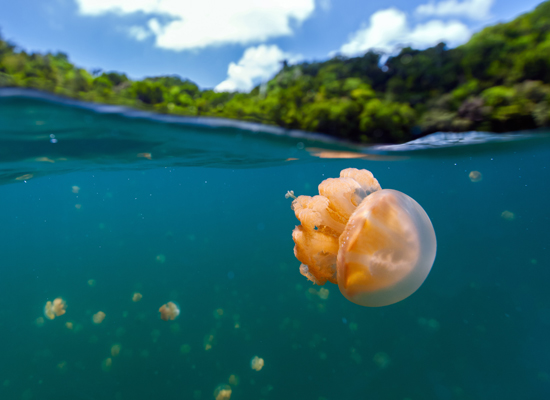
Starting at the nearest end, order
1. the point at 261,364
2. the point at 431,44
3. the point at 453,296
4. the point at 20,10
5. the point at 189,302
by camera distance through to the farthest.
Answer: the point at 20,10 → the point at 431,44 → the point at 261,364 → the point at 453,296 → the point at 189,302

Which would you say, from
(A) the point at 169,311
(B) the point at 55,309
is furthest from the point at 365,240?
(B) the point at 55,309

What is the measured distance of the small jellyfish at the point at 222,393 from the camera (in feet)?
16.6

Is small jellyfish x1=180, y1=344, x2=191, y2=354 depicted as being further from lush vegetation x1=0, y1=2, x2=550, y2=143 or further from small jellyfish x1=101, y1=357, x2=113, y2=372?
lush vegetation x1=0, y1=2, x2=550, y2=143

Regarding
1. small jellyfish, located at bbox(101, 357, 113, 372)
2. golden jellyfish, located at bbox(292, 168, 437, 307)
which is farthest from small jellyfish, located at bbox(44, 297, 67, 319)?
golden jellyfish, located at bbox(292, 168, 437, 307)

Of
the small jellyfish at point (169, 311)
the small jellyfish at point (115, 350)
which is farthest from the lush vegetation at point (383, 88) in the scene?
the small jellyfish at point (115, 350)

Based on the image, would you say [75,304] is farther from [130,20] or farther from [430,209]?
[430,209]

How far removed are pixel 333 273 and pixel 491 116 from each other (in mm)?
4027

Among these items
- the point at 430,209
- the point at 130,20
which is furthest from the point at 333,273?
the point at 430,209

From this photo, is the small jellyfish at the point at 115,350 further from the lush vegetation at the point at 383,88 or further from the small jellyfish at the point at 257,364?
the lush vegetation at the point at 383,88

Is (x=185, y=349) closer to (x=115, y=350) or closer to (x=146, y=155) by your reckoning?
(x=115, y=350)

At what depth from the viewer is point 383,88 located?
158 inches

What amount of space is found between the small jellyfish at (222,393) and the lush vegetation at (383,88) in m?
5.06

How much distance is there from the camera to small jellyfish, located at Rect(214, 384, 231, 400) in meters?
5.07

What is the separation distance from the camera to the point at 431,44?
11.4ft
